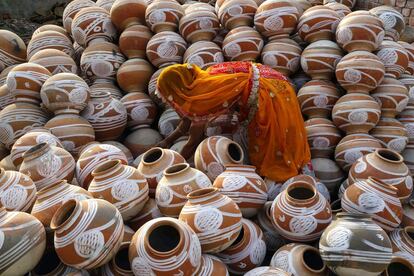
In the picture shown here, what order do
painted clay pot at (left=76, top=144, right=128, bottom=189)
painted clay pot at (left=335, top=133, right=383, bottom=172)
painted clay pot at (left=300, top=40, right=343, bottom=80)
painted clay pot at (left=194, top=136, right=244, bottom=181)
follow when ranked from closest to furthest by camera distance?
1. painted clay pot at (left=76, top=144, right=128, bottom=189)
2. painted clay pot at (left=194, top=136, right=244, bottom=181)
3. painted clay pot at (left=335, top=133, right=383, bottom=172)
4. painted clay pot at (left=300, top=40, right=343, bottom=80)

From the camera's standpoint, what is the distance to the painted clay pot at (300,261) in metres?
2.75

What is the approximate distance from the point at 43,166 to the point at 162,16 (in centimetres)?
258

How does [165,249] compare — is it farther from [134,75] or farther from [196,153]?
[134,75]

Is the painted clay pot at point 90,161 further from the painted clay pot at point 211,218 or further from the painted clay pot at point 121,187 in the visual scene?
the painted clay pot at point 211,218

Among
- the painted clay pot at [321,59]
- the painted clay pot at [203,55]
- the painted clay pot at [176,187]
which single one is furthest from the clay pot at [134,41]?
the painted clay pot at [176,187]

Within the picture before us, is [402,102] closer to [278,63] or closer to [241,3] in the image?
[278,63]

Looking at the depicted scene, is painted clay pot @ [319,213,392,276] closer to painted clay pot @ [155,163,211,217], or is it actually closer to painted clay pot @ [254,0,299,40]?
painted clay pot @ [155,163,211,217]

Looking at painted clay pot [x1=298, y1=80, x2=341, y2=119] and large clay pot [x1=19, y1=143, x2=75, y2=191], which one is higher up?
large clay pot [x1=19, y1=143, x2=75, y2=191]

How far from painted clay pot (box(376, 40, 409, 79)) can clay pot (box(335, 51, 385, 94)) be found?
0.24 m

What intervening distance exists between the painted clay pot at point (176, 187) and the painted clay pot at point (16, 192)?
2.80 feet

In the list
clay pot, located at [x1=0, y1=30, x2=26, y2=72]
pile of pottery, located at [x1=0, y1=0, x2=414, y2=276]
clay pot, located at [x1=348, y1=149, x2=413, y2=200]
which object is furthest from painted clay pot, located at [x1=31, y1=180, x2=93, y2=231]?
clay pot, located at [x1=0, y1=30, x2=26, y2=72]

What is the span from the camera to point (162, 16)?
5133mm

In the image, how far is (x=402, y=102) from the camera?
4.52 meters

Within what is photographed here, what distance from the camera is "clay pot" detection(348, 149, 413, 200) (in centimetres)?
338
